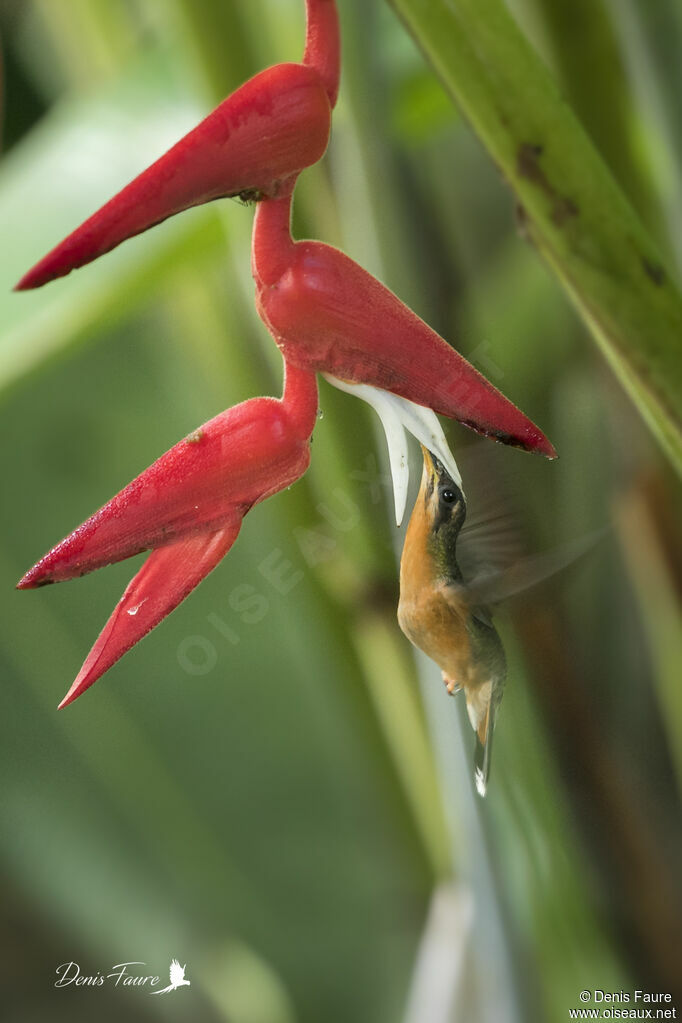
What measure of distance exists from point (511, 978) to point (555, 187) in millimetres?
384

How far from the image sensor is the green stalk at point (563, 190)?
212 millimetres

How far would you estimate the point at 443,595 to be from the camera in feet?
0.74

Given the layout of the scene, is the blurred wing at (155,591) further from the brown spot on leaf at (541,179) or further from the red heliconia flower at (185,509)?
the brown spot on leaf at (541,179)

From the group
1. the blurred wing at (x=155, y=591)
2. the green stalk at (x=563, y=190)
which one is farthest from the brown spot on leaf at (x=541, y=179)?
the blurred wing at (x=155, y=591)

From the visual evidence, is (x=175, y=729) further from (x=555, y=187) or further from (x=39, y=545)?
(x=555, y=187)

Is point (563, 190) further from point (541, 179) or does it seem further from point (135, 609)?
point (135, 609)

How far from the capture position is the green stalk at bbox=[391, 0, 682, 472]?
0.21m

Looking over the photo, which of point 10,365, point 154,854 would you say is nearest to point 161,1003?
point 154,854

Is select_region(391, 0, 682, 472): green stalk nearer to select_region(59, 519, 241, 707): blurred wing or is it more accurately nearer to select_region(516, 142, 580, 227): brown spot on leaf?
select_region(516, 142, 580, 227): brown spot on leaf

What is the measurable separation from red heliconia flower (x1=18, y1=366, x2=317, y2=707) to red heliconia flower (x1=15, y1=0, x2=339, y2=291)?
0.04 meters

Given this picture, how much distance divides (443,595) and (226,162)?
0.37 ft

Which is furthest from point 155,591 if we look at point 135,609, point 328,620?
point 328,620

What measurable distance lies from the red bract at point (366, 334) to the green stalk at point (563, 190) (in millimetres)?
73

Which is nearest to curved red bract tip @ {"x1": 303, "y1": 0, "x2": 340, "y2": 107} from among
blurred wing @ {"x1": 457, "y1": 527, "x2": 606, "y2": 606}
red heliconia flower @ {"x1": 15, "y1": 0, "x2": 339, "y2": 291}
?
red heliconia flower @ {"x1": 15, "y1": 0, "x2": 339, "y2": 291}
